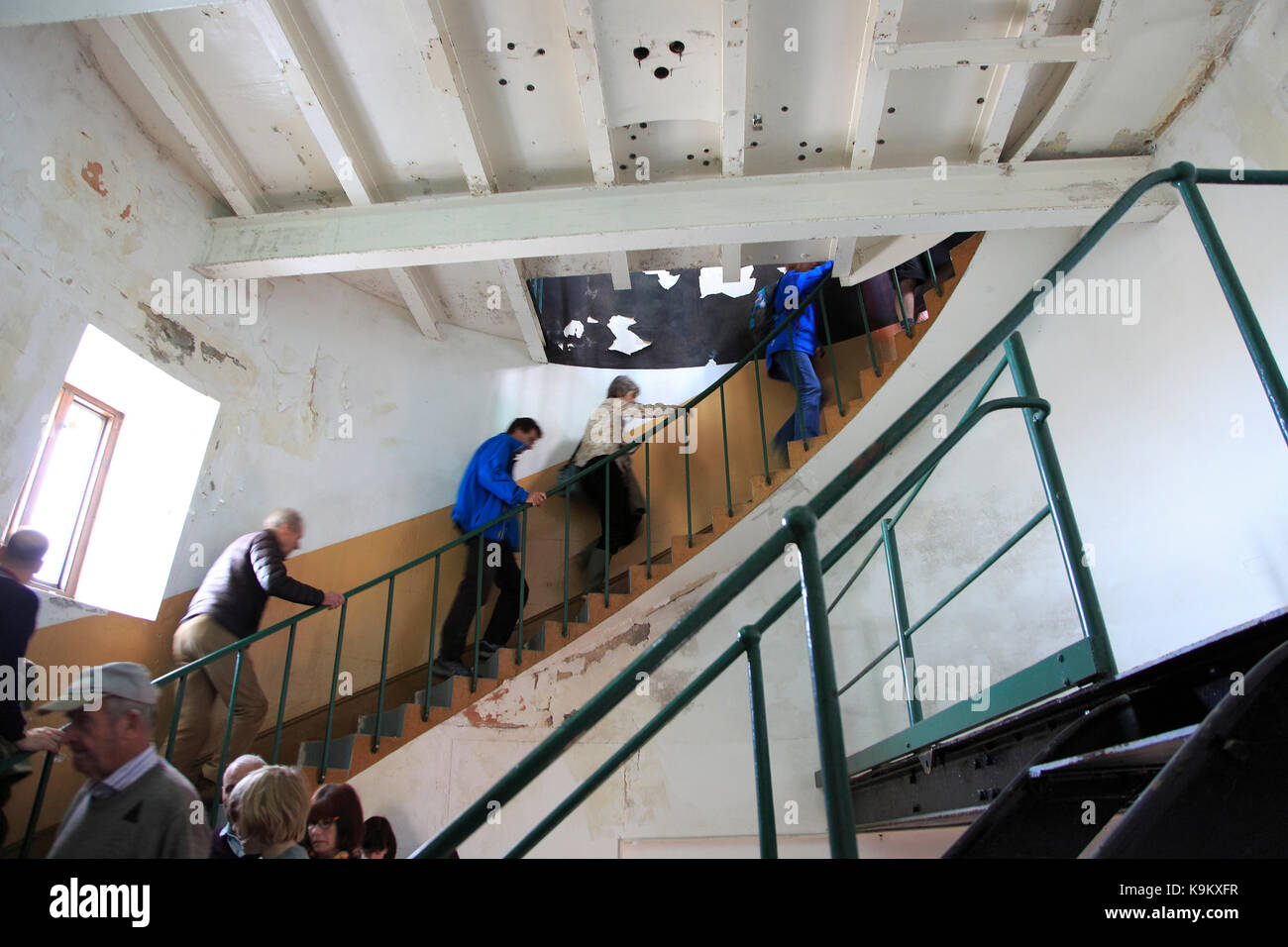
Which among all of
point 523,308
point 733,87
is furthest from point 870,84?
point 523,308

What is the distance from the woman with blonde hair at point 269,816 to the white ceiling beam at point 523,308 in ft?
11.8

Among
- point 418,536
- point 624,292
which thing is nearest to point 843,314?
point 624,292

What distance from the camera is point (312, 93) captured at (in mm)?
3807

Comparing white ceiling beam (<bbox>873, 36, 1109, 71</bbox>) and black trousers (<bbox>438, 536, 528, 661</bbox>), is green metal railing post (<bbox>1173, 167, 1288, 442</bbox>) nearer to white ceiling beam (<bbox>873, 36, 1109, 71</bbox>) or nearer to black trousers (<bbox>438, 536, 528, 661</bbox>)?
white ceiling beam (<bbox>873, 36, 1109, 71</bbox>)

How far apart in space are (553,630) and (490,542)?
0.71m

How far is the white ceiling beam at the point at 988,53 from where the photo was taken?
3529mm

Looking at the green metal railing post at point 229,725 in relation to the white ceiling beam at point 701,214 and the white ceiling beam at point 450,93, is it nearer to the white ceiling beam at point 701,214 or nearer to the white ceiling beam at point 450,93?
the white ceiling beam at point 701,214

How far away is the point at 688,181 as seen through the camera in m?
4.24

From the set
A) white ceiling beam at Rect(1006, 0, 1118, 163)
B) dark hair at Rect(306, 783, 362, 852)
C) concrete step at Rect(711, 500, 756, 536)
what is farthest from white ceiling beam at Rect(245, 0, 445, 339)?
white ceiling beam at Rect(1006, 0, 1118, 163)

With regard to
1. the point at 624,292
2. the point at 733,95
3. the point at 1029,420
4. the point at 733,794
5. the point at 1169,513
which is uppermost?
the point at 624,292

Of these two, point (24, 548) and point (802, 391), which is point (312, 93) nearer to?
point (24, 548)

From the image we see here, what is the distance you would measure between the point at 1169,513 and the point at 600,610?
2.97 m

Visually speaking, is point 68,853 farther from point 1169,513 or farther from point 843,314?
point 843,314
